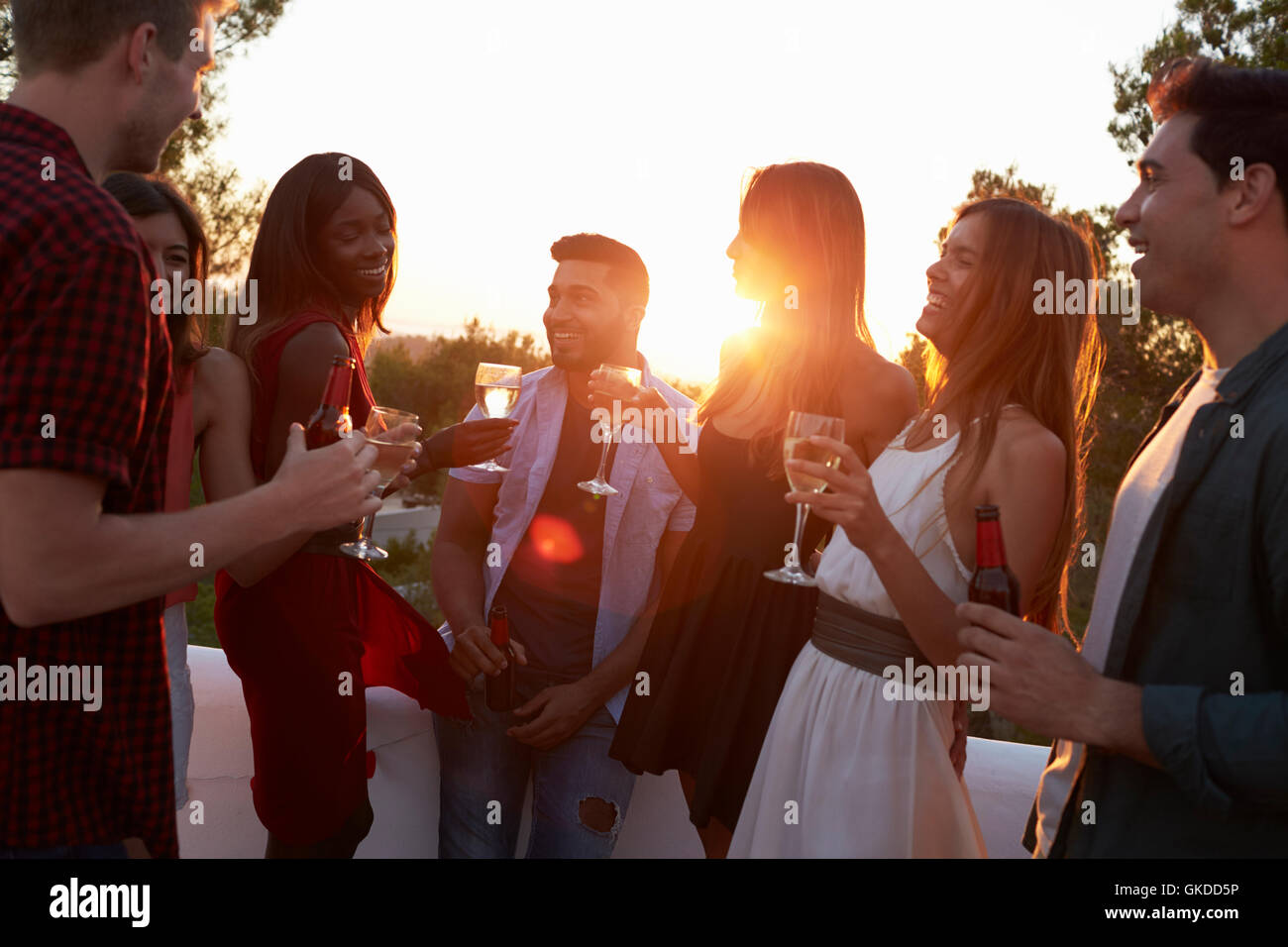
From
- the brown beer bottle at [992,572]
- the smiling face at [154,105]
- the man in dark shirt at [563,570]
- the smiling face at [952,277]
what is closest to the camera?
the smiling face at [154,105]

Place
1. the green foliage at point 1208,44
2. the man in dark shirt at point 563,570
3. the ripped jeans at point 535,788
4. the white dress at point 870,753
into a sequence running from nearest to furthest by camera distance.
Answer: the white dress at point 870,753, the ripped jeans at point 535,788, the man in dark shirt at point 563,570, the green foliage at point 1208,44

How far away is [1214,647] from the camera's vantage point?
71.3 inches

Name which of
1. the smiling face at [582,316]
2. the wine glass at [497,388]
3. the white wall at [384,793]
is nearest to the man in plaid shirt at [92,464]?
the wine glass at [497,388]

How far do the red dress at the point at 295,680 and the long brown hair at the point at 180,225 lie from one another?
224 mm

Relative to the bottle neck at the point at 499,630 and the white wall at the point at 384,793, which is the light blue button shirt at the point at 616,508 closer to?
the bottle neck at the point at 499,630

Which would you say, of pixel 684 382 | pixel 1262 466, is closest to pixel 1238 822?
pixel 1262 466

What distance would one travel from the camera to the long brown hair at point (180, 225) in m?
2.73

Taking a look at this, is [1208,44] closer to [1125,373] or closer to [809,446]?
[1125,373]

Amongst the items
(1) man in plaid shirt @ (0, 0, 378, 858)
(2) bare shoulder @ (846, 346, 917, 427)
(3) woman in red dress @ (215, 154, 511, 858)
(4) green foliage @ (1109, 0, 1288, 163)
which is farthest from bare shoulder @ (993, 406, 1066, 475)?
(4) green foliage @ (1109, 0, 1288, 163)

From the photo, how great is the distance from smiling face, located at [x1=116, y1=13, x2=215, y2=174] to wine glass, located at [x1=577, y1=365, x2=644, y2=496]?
1.77 m

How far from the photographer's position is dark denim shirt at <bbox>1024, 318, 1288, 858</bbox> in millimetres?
1668
